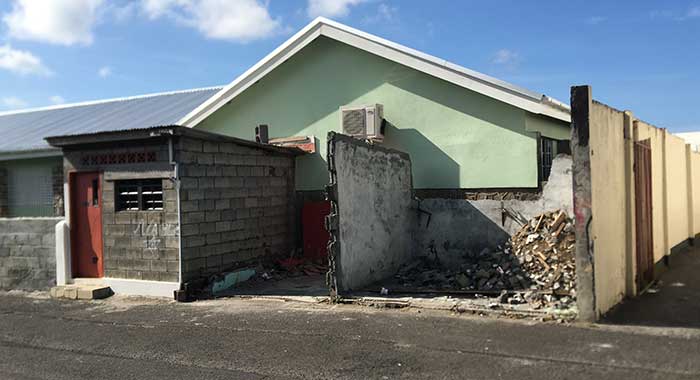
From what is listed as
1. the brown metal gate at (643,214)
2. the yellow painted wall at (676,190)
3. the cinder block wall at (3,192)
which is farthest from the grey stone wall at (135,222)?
the yellow painted wall at (676,190)

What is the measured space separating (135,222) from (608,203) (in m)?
7.86

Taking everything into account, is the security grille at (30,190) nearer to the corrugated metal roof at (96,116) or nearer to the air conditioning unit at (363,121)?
the corrugated metal roof at (96,116)

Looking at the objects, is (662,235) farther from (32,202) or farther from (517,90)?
(32,202)

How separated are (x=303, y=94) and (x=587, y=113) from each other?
789cm

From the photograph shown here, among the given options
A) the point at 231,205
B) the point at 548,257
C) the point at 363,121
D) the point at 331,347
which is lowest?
the point at 331,347

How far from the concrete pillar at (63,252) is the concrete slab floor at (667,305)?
952cm

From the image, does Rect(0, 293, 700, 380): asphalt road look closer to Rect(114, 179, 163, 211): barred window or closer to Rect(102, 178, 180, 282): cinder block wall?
Rect(102, 178, 180, 282): cinder block wall

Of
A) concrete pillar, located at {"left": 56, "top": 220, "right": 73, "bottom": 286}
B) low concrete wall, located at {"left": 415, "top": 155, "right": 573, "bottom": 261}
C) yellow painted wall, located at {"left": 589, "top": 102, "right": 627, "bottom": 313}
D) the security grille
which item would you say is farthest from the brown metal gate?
the security grille

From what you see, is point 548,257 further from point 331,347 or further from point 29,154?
point 29,154

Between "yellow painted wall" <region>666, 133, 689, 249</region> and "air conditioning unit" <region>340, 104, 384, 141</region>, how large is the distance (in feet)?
19.1

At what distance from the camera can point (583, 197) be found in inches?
269

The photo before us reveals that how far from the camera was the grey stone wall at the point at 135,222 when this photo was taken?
9.80 m

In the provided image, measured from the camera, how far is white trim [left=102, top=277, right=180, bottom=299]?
980 centimetres

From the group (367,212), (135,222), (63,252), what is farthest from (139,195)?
(367,212)
